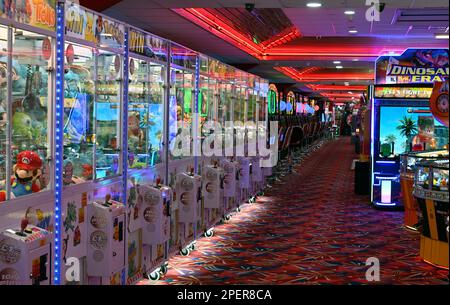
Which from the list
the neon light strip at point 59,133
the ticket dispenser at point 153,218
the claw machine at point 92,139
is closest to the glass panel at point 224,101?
the ticket dispenser at point 153,218

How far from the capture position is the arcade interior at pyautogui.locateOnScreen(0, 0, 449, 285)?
3.66m

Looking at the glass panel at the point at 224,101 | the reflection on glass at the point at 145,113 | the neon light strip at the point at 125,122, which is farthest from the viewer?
the glass panel at the point at 224,101

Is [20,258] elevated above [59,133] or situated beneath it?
situated beneath

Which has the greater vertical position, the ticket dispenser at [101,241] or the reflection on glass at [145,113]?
the reflection on glass at [145,113]

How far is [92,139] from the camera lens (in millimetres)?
4418

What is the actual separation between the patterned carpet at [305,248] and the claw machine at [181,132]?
0.73 feet

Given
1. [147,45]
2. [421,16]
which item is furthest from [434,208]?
[421,16]

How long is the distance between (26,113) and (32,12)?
1.77 ft

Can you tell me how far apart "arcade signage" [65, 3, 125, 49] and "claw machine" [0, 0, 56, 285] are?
0.70 ft

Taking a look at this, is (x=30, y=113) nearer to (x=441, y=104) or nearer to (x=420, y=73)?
(x=441, y=104)

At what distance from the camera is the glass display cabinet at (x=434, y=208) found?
5.82 meters

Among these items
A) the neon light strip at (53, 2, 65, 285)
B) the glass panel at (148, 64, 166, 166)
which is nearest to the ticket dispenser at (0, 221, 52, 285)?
the neon light strip at (53, 2, 65, 285)

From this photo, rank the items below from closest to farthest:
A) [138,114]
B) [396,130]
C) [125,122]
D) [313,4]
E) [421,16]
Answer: [125,122] → [138,114] → [313,4] → [421,16] → [396,130]

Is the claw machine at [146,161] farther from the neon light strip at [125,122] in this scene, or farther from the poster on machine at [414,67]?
the poster on machine at [414,67]
